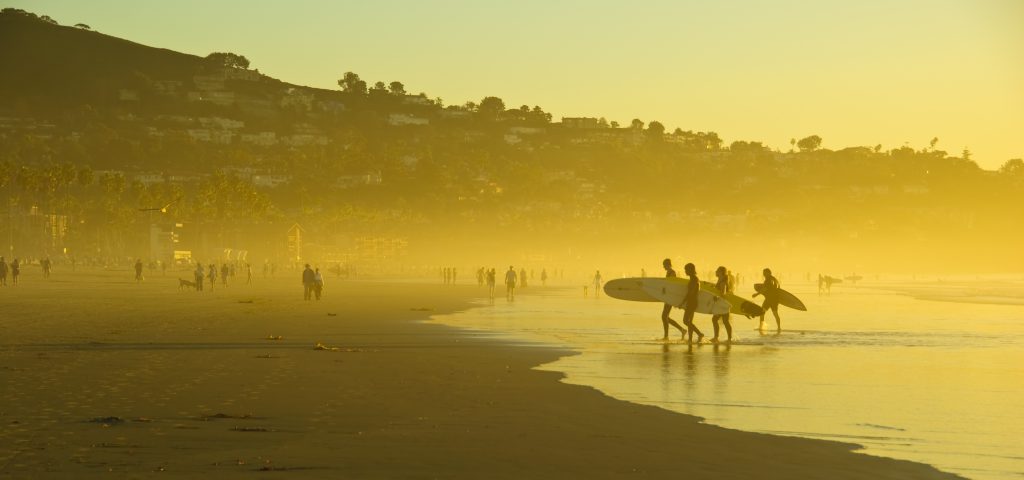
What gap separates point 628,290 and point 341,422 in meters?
22.8

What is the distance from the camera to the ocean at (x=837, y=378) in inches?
601

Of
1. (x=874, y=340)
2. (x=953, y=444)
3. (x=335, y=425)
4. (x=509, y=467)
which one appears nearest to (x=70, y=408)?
(x=335, y=425)

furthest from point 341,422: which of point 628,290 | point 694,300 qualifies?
point 628,290

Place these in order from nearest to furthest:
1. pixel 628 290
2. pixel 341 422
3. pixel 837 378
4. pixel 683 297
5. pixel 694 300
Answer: pixel 341 422, pixel 837 378, pixel 694 300, pixel 683 297, pixel 628 290

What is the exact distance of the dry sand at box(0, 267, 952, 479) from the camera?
1208 centimetres

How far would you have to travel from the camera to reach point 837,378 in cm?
2247

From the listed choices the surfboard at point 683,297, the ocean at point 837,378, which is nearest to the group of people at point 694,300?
the surfboard at point 683,297

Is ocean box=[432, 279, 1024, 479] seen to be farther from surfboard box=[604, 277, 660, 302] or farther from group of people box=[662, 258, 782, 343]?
surfboard box=[604, 277, 660, 302]

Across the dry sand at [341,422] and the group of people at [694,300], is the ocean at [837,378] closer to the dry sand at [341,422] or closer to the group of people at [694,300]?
the group of people at [694,300]

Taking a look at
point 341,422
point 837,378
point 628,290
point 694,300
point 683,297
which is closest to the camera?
point 341,422

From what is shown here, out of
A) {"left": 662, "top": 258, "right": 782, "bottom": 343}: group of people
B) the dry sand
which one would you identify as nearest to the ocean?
{"left": 662, "top": 258, "right": 782, "bottom": 343}: group of people

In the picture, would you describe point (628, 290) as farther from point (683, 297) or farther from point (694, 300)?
point (694, 300)

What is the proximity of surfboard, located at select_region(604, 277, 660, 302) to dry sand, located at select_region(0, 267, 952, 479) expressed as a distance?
863 centimetres

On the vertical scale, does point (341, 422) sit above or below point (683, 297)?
below
